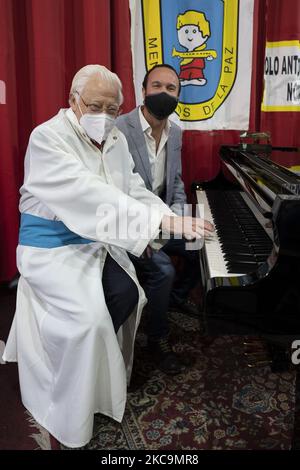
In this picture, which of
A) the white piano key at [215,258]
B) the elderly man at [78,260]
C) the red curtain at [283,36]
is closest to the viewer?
the white piano key at [215,258]

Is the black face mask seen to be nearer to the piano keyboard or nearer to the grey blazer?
the grey blazer

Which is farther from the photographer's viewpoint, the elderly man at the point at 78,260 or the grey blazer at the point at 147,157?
the grey blazer at the point at 147,157

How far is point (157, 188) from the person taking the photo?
2234mm

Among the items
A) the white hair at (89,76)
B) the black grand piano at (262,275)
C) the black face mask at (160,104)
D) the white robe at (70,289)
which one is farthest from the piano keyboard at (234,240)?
the white hair at (89,76)

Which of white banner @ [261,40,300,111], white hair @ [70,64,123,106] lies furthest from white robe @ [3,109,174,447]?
white banner @ [261,40,300,111]

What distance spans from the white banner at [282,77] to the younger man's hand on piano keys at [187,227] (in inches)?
72.3

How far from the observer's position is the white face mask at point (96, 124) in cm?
143

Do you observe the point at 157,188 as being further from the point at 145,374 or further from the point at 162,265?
the point at 145,374

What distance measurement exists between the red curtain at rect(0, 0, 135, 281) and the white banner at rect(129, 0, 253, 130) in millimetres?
144

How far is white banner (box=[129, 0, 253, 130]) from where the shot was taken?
100.0 inches

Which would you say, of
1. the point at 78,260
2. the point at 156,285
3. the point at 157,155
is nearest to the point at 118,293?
the point at 78,260

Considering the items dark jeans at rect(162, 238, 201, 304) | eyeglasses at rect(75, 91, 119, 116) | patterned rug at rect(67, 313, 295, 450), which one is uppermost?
eyeglasses at rect(75, 91, 119, 116)

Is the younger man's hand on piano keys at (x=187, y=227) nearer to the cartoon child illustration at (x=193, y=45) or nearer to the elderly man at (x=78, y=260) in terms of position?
the elderly man at (x=78, y=260)
